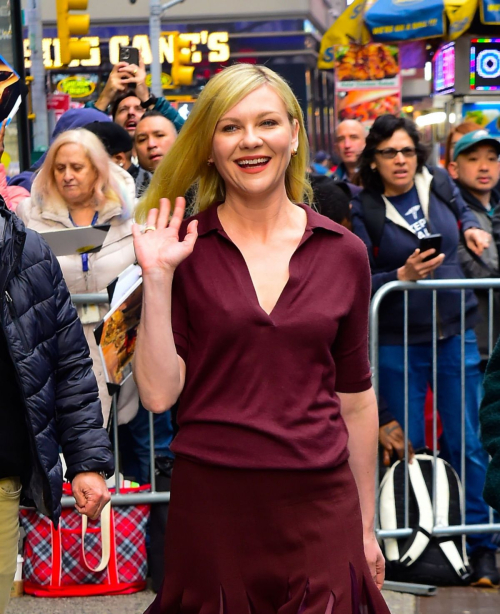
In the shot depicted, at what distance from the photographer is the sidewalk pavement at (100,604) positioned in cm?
498

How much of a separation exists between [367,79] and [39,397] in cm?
1437

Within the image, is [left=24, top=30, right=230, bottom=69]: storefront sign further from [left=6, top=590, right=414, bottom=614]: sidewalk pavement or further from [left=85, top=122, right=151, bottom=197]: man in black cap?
[left=6, top=590, right=414, bottom=614]: sidewalk pavement

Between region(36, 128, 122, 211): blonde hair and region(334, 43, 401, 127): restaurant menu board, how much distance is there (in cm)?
1135

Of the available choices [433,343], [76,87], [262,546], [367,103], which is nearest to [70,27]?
[367,103]

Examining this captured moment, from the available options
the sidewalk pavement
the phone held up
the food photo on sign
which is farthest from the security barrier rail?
the food photo on sign

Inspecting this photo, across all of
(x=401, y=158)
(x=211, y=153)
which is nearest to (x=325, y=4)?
(x=401, y=158)

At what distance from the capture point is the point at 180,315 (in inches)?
113

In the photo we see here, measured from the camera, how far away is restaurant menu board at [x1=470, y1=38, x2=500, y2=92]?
15.9 m

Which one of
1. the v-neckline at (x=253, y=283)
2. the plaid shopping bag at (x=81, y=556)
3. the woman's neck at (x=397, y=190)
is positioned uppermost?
the woman's neck at (x=397, y=190)

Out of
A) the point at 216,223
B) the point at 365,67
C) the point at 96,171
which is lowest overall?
the point at 216,223

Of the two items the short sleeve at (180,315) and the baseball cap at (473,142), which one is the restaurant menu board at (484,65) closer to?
the baseball cap at (473,142)

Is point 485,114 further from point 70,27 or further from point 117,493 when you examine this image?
point 117,493

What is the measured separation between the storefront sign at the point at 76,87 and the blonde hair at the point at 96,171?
92.4 ft

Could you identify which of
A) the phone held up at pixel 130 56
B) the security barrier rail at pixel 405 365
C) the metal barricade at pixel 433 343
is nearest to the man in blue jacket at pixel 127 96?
the phone held up at pixel 130 56
